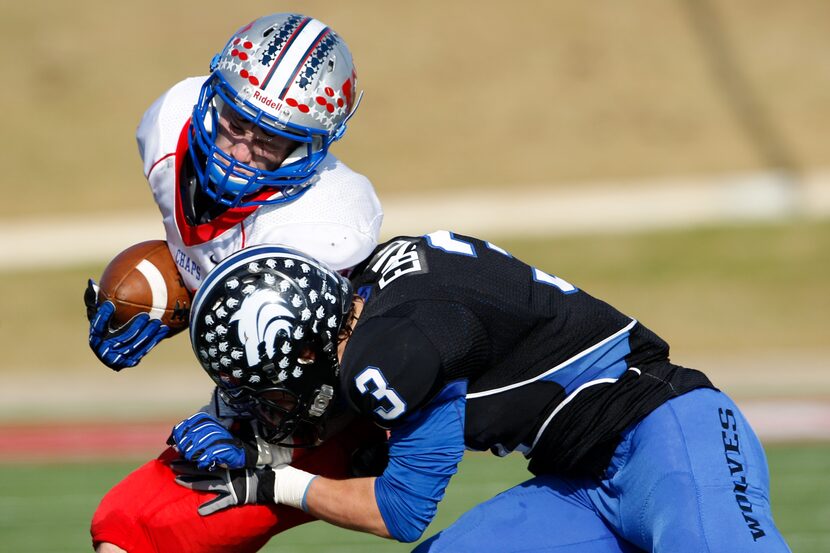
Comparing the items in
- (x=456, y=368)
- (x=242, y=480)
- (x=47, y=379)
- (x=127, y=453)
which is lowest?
(x=47, y=379)

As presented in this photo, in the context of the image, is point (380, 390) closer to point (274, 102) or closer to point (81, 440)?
point (274, 102)

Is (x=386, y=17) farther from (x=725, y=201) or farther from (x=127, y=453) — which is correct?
(x=127, y=453)

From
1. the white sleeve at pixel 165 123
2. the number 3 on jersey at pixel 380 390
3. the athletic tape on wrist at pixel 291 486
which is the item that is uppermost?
the white sleeve at pixel 165 123

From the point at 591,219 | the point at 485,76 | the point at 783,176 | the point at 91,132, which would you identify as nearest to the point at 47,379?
the point at 91,132

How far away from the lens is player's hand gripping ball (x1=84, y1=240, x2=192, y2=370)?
11.4ft

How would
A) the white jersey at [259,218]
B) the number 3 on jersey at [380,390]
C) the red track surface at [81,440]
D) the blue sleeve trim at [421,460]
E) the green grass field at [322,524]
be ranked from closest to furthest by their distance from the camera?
1. the number 3 on jersey at [380,390]
2. the blue sleeve trim at [421,460]
3. the white jersey at [259,218]
4. the green grass field at [322,524]
5. the red track surface at [81,440]

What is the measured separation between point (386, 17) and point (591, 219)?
15.6ft

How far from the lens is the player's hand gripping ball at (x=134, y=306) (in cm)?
348

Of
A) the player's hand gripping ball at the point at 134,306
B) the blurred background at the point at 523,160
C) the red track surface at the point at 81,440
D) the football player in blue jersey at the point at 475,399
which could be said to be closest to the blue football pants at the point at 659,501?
the football player in blue jersey at the point at 475,399

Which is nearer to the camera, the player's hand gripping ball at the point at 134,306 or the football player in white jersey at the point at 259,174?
the football player in white jersey at the point at 259,174

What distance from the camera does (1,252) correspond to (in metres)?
13.6

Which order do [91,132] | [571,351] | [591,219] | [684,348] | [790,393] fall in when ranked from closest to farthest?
1. [571,351]
2. [790,393]
3. [684,348]
4. [591,219]
5. [91,132]

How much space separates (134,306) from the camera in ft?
11.6

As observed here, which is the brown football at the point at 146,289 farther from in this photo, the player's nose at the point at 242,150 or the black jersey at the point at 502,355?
the black jersey at the point at 502,355
